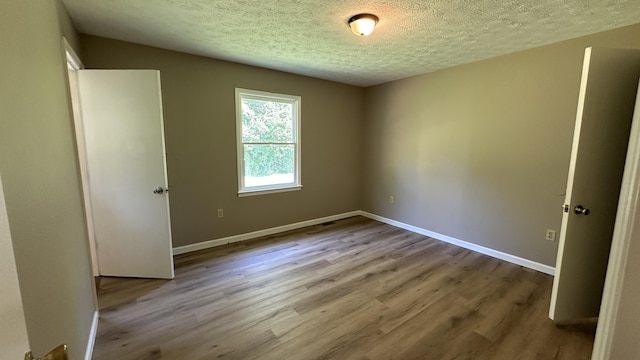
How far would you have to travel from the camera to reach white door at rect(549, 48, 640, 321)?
1745 mm

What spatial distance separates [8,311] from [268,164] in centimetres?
338

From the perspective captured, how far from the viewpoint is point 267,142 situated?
3.89 meters

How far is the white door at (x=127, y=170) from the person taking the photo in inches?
93.7

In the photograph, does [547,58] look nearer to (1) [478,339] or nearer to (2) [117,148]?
(1) [478,339]

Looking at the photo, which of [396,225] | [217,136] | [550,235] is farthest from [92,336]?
[550,235]

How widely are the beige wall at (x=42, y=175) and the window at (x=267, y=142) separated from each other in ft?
6.44

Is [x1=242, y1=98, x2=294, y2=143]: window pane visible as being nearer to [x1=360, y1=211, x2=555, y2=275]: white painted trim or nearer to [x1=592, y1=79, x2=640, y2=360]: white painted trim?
[x1=360, y1=211, x2=555, y2=275]: white painted trim

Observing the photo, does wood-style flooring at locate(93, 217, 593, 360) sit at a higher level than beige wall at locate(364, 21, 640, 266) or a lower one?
lower

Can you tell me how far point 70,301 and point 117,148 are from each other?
1.49 m

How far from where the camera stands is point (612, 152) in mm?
1826

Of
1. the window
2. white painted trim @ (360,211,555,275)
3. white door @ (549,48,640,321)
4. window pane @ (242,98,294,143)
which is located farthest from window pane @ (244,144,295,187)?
white door @ (549,48,640,321)

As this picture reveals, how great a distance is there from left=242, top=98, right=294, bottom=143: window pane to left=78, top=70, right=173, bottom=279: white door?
1321 mm

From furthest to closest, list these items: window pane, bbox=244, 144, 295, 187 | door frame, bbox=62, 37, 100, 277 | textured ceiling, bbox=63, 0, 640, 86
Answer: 1. window pane, bbox=244, 144, 295, 187
2. door frame, bbox=62, 37, 100, 277
3. textured ceiling, bbox=63, 0, 640, 86

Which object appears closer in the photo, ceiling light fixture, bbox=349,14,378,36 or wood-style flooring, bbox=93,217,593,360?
wood-style flooring, bbox=93,217,593,360
